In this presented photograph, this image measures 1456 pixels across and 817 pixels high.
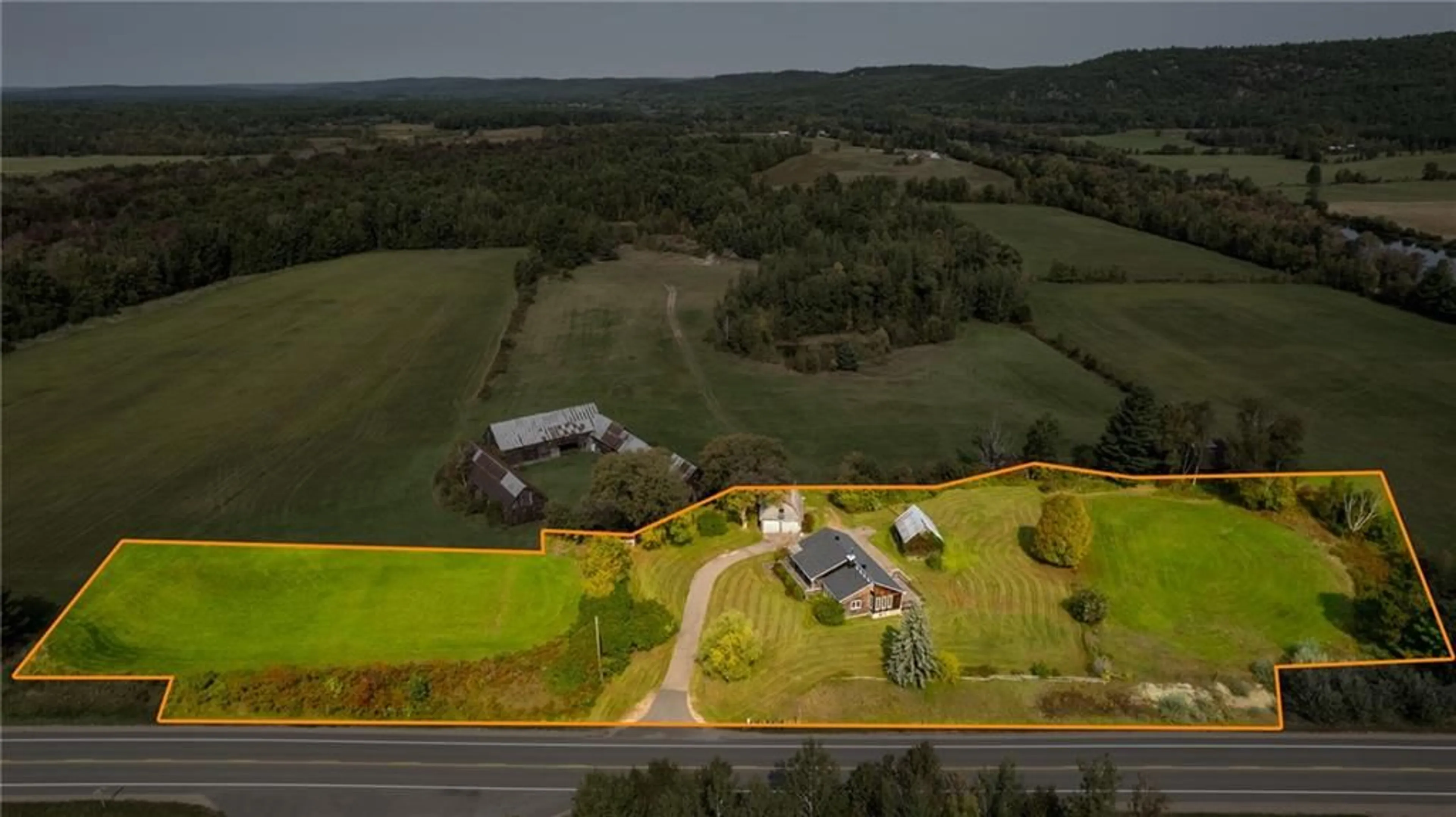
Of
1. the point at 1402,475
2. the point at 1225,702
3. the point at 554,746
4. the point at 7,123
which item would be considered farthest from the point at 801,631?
the point at 7,123

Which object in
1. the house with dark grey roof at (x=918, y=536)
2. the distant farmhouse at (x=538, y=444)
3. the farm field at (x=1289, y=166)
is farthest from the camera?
the farm field at (x=1289, y=166)

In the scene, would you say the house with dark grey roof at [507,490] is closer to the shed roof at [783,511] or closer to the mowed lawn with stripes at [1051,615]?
the shed roof at [783,511]

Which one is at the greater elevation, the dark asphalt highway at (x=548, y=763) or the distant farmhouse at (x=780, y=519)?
the distant farmhouse at (x=780, y=519)

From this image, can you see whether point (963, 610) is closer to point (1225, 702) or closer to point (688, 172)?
point (1225, 702)

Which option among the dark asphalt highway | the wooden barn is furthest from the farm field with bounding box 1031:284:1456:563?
the wooden barn

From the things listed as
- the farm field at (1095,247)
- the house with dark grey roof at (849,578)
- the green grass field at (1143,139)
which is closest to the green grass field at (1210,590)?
the house with dark grey roof at (849,578)

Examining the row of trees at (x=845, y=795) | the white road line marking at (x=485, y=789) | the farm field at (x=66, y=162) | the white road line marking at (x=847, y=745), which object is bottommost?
the white road line marking at (x=485, y=789)

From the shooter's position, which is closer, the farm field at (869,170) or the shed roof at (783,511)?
the shed roof at (783,511)
